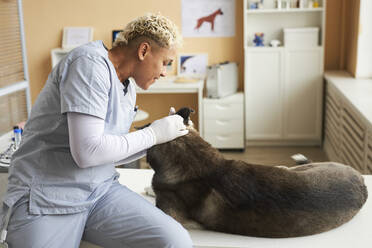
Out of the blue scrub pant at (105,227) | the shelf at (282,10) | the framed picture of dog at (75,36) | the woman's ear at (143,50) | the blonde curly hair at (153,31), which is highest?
the shelf at (282,10)

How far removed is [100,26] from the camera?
16.2 ft

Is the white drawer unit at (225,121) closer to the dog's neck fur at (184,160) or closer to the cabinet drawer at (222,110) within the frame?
the cabinet drawer at (222,110)

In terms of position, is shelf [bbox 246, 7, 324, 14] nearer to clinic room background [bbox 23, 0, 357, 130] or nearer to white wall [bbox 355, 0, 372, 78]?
clinic room background [bbox 23, 0, 357, 130]

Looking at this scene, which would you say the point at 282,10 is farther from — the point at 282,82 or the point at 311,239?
the point at 311,239

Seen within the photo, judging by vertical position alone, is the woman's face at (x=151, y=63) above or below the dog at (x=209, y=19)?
below

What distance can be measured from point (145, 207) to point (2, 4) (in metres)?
2.45

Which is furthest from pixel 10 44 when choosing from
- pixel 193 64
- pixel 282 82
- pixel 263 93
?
pixel 282 82

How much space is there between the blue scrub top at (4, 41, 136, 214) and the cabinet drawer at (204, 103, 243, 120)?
2944mm

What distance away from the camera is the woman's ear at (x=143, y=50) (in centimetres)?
164

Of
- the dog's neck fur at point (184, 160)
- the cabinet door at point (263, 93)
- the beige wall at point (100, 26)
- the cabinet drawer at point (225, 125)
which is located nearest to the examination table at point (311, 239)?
the dog's neck fur at point (184, 160)

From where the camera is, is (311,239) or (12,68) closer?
(311,239)

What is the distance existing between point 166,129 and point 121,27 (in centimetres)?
344

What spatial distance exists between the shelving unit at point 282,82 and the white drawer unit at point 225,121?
0.52 feet

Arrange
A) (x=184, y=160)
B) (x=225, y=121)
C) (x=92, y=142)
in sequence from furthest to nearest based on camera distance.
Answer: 1. (x=225, y=121)
2. (x=184, y=160)
3. (x=92, y=142)
